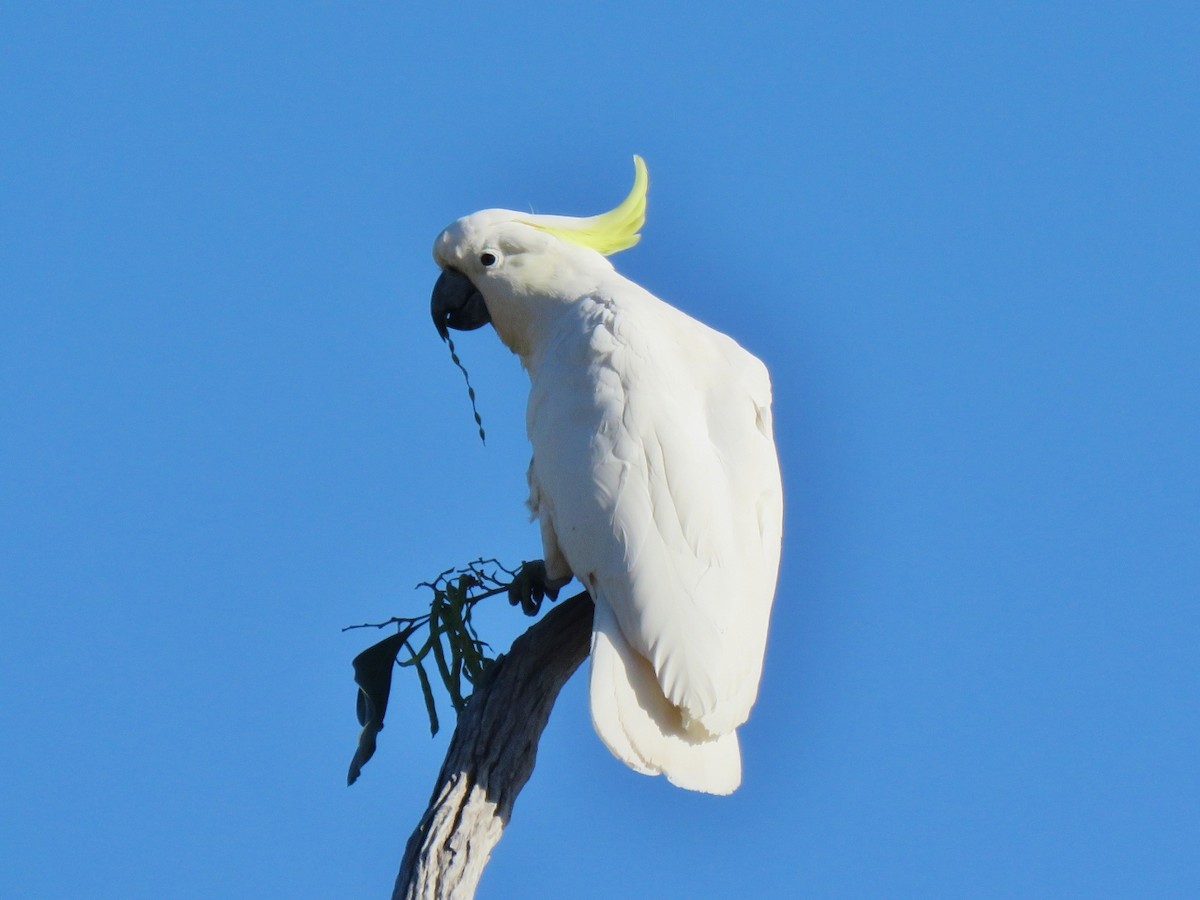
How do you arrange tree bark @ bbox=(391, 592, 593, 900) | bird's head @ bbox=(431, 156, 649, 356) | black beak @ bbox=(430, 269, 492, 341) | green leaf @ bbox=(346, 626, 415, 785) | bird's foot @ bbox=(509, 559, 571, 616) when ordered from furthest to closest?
black beak @ bbox=(430, 269, 492, 341) → bird's head @ bbox=(431, 156, 649, 356) → bird's foot @ bbox=(509, 559, 571, 616) → green leaf @ bbox=(346, 626, 415, 785) → tree bark @ bbox=(391, 592, 593, 900)

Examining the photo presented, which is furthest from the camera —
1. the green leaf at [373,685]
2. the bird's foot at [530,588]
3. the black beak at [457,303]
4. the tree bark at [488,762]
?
the black beak at [457,303]

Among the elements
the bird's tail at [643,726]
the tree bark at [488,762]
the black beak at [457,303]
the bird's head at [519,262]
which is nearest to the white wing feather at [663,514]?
the bird's tail at [643,726]

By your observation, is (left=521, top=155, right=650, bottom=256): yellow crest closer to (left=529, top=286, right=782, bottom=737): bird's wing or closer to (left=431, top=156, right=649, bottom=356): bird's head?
(left=431, top=156, right=649, bottom=356): bird's head

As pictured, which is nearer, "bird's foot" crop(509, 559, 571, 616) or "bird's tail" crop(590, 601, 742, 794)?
"bird's tail" crop(590, 601, 742, 794)

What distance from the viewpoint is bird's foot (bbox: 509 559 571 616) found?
157 inches

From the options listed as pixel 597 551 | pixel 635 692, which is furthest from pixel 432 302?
pixel 635 692

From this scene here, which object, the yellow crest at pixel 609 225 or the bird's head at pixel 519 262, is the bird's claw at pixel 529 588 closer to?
the bird's head at pixel 519 262

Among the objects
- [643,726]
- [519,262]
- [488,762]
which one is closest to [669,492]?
[643,726]

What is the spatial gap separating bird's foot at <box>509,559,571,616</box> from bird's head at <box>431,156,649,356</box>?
79 cm

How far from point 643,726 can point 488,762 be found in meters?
0.36

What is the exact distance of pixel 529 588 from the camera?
158 inches

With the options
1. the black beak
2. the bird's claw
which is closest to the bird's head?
the black beak

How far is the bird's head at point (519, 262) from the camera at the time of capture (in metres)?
4.36

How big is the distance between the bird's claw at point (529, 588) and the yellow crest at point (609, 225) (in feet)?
3.53
